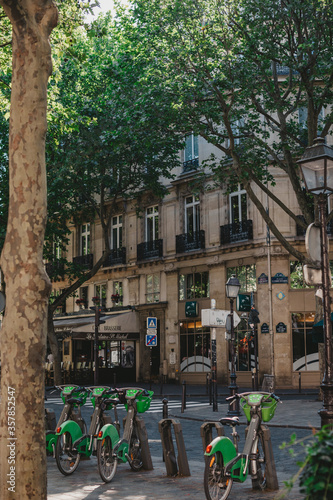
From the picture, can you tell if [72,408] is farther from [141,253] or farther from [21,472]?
[141,253]

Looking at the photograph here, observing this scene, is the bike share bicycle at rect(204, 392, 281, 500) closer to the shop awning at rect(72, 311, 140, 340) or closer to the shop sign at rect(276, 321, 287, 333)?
the shop sign at rect(276, 321, 287, 333)

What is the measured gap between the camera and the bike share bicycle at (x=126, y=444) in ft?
25.5

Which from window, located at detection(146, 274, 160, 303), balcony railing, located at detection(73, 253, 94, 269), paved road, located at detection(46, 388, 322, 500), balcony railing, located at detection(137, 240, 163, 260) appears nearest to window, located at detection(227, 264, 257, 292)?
balcony railing, located at detection(137, 240, 163, 260)

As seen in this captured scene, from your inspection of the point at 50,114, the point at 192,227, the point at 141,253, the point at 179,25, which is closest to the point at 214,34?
the point at 179,25

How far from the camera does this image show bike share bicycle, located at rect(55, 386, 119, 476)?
26.6 feet

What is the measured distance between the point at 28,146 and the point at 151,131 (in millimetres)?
17553

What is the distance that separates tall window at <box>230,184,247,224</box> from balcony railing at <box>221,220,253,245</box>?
14.0 inches

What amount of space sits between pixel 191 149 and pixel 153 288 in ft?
26.1

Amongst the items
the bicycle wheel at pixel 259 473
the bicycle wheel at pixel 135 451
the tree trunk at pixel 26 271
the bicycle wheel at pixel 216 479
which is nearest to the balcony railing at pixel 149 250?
the bicycle wheel at pixel 135 451

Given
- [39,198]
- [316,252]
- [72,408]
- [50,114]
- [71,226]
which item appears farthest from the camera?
[71,226]

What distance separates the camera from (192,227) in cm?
3250

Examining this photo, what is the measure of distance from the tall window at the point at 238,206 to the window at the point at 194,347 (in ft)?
18.6

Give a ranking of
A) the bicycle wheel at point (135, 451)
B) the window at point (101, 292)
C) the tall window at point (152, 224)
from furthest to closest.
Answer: the window at point (101, 292)
the tall window at point (152, 224)
the bicycle wheel at point (135, 451)

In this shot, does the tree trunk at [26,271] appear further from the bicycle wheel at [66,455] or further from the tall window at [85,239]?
the tall window at [85,239]
